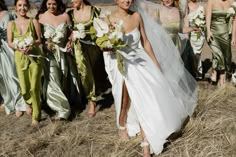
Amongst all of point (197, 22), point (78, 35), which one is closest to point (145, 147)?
point (78, 35)

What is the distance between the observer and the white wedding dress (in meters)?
4.88

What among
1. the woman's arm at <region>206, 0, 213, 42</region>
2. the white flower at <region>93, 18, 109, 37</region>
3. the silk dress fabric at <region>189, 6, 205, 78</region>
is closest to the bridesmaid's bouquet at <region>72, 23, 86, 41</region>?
the white flower at <region>93, 18, 109, 37</region>

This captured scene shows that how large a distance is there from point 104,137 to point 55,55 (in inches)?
57.9

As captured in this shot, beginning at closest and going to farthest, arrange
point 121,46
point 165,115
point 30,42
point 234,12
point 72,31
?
point 121,46 < point 165,115 < point 30,42 < point 72,31 < point 234,12

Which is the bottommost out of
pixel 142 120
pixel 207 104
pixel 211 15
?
pixel 207 104

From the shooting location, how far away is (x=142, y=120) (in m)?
4.91

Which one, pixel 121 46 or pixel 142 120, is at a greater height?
pixel 121 46

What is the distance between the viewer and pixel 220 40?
22.8 ft

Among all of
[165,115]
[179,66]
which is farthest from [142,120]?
[179,66]

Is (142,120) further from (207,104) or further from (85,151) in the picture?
(207,104)

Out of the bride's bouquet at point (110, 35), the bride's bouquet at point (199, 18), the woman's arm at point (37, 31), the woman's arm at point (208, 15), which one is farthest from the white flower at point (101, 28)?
the bride's bouquet at point (199, 18)

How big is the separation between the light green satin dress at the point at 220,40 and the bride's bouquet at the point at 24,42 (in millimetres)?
3042

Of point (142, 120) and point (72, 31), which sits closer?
point (142, 120)

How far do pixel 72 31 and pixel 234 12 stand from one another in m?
2.57
